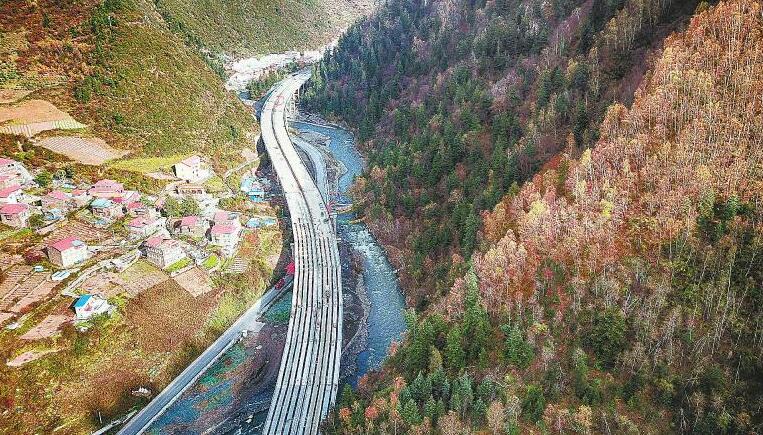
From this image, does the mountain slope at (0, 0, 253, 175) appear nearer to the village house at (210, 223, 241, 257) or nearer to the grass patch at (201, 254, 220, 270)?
the village house at (210, 223, 241, 257)

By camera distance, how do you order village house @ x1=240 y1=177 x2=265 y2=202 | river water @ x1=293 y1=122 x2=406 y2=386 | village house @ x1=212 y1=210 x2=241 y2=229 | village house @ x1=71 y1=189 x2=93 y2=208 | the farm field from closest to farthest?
river water @ x1=293 y1=122 x2=406 y2=386
village house @ x1=71 y1=189 x2=93 y2=208
village house @ x1=212 y1=210 x2=241 y2=229
the farm field
village house @ x1=240 y1=177 x2=265 y2=202

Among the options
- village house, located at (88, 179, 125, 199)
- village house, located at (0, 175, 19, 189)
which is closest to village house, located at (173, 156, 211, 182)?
village house, located at (88, 179, 125, 199)

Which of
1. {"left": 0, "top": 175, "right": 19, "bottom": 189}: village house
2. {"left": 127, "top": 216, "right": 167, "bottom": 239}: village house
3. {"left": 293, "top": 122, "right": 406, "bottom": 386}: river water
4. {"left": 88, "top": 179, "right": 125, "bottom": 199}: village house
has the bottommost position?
{"left": 293, "top": 122, "right": 406, "bottom": 386}: river water

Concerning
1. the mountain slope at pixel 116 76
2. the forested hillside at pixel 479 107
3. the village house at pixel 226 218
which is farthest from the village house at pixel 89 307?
the forested hillside at pixel 479 107

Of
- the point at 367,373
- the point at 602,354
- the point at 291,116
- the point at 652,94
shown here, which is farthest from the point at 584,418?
the point at 291,116

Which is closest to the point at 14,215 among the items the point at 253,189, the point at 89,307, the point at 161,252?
the point at 161,252

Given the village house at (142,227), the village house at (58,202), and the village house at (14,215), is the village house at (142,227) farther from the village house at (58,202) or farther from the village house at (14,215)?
the village house at (14,215)

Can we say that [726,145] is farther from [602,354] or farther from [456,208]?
[456,208]

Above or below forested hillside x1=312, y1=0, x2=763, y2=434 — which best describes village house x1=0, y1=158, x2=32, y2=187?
above
